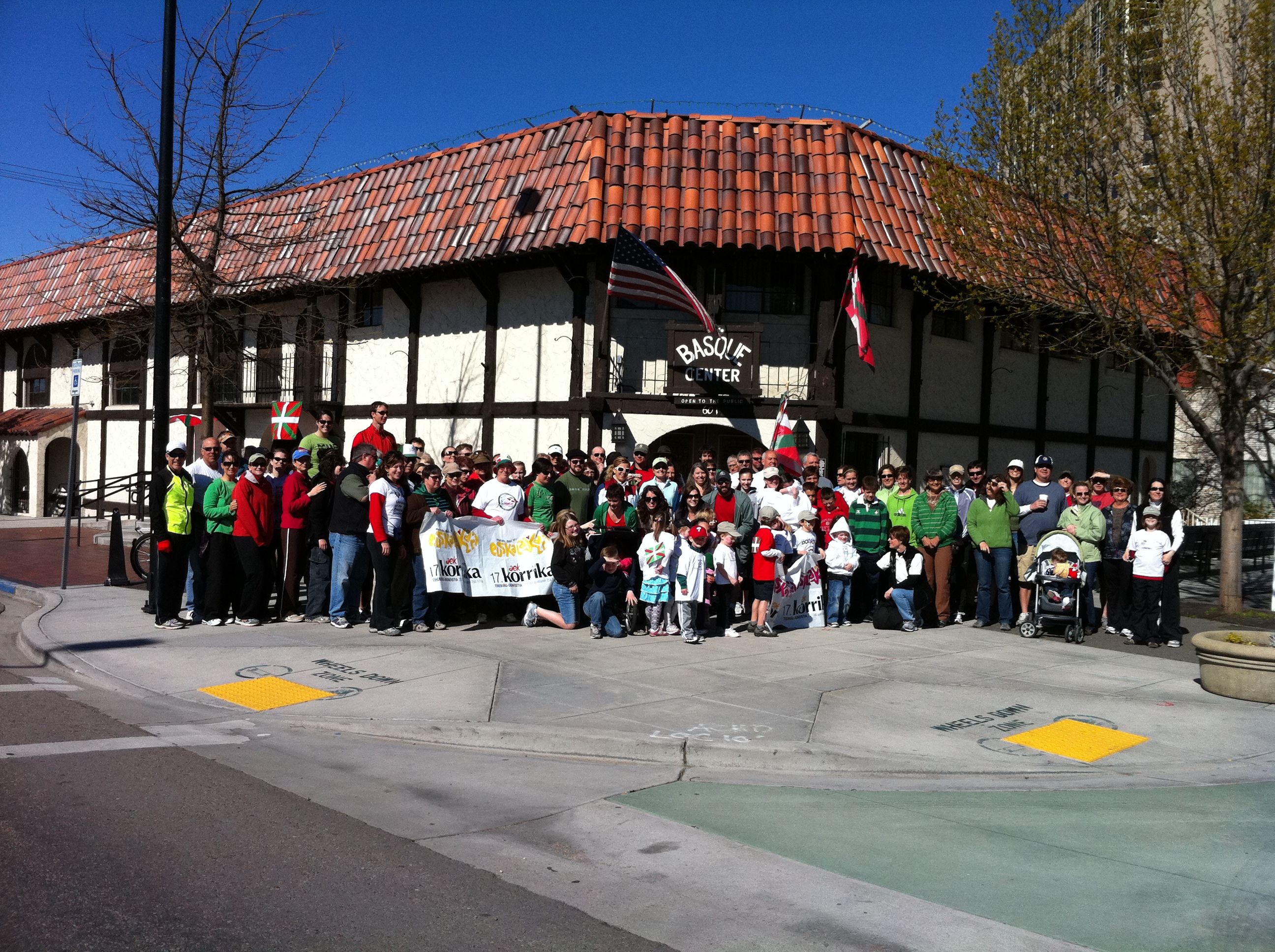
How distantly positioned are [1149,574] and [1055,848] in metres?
7.44

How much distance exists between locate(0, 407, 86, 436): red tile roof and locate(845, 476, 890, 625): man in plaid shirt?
24749mm

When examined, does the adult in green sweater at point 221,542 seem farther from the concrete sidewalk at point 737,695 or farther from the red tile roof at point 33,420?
the red tile roof at point 33,420

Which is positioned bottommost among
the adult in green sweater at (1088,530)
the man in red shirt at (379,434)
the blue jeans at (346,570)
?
the blue jeans at (346,570)

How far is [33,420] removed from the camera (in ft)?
101

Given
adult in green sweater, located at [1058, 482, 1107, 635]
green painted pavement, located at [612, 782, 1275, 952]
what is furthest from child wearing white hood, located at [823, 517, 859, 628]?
green painted pavement, located at [612, 782, 1275, 952]

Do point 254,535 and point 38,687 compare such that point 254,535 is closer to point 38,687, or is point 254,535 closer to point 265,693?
point 38,687

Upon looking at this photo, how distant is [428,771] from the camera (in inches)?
272

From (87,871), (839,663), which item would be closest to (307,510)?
(839,663)

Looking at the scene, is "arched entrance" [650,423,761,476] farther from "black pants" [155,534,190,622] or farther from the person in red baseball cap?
"black pants" [155,534,190,622]

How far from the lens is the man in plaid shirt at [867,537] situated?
1313 centimetres

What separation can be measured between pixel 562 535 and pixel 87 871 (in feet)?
23.8

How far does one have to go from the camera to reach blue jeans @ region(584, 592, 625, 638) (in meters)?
11.7

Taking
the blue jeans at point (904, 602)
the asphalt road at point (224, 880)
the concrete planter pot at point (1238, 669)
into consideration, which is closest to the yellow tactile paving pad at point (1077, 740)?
the concrete planter pot at point (1238, 669)

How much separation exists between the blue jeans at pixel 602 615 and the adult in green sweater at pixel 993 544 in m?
4.52
